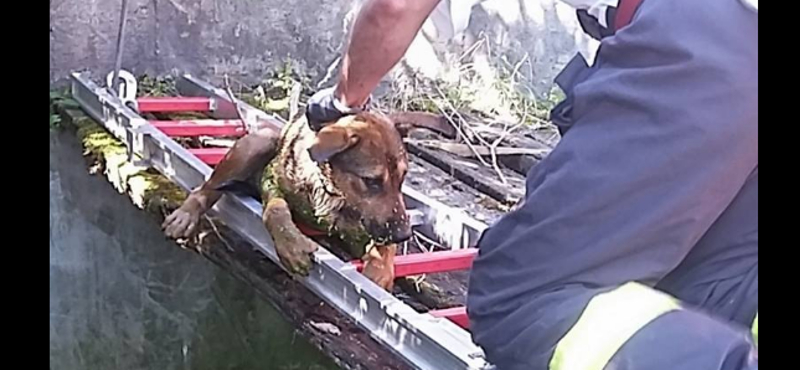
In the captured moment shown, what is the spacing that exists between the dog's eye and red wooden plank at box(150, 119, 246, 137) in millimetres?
1244

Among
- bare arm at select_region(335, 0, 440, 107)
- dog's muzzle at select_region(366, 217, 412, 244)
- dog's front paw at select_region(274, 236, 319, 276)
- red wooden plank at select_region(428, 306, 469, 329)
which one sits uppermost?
bare arm at select_region(335, 0, 440, 107)

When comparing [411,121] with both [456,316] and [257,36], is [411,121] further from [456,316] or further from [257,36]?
[257,36]

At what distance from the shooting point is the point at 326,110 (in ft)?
7.60

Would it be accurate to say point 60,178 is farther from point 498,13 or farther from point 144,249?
point 498,13

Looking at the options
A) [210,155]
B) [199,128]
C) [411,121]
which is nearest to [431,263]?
[411,121]

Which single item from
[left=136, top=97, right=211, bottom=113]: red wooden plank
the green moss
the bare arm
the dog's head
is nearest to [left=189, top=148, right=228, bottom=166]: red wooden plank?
the green moss

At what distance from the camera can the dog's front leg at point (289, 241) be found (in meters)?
2.36

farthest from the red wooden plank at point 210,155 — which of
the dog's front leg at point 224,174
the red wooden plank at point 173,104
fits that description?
the red wooden plank at point 173,104

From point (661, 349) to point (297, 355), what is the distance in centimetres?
249

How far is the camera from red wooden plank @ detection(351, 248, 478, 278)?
2.37 m

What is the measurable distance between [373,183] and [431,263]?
0.21 metres

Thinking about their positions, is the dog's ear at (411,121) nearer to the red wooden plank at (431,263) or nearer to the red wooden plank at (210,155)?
the red wooden plank at (431,263)

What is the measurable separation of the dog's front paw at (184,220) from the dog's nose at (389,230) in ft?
1.86

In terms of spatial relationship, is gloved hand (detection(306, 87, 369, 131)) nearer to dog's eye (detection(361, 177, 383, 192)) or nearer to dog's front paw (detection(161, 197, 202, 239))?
dog's eye (detection(361, 177, 383, 192))
